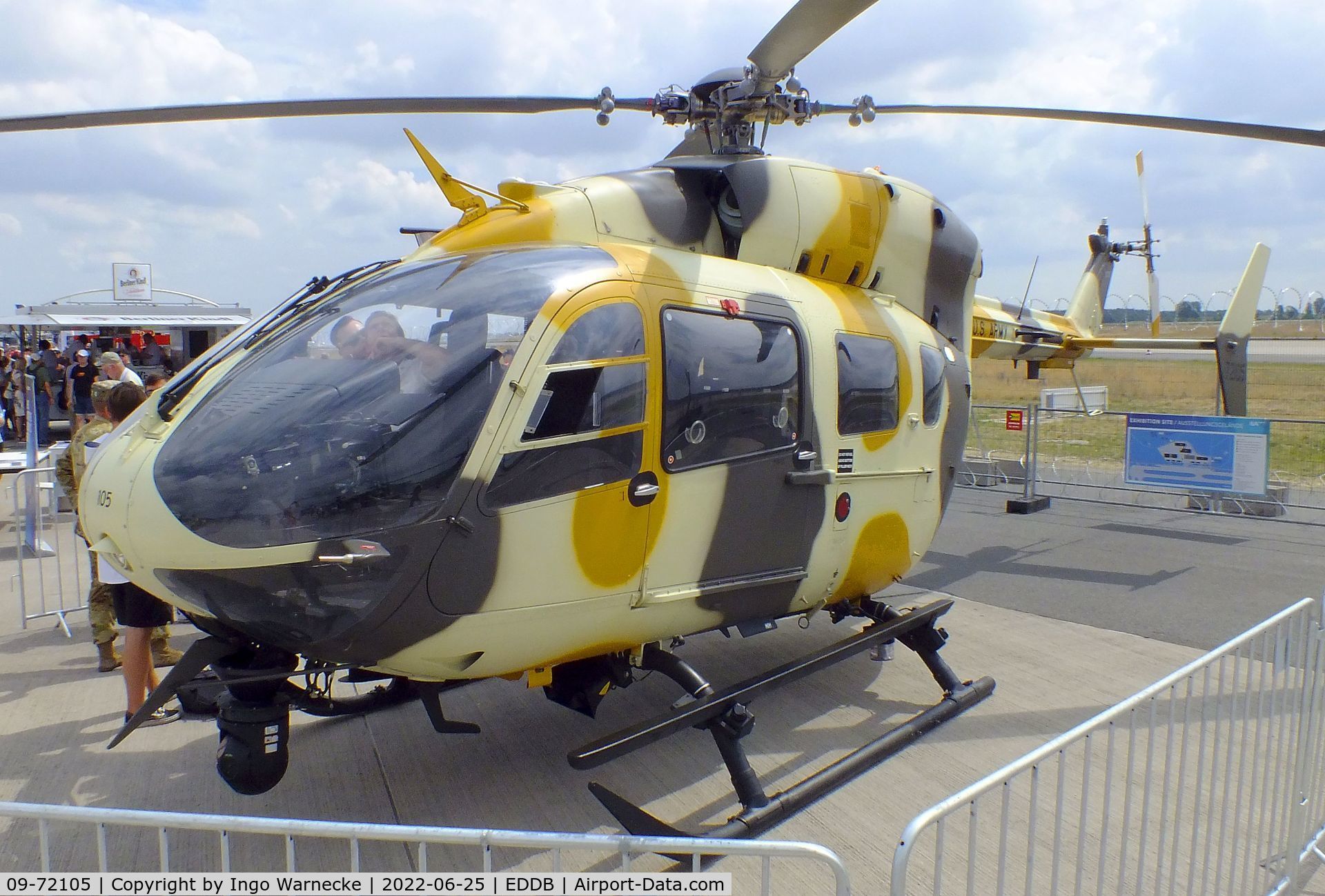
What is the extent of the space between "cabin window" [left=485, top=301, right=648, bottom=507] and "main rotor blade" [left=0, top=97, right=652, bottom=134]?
170cm

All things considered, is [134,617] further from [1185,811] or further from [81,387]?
[81,387]

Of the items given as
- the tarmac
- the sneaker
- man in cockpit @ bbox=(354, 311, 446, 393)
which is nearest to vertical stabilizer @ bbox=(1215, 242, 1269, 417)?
the tarmac

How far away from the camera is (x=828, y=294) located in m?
4.95

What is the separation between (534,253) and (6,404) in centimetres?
2093

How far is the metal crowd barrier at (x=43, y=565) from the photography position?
6918 millimetres

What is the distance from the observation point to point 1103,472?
13789mm

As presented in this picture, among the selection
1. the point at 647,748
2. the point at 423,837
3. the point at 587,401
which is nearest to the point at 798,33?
the point at 587,401

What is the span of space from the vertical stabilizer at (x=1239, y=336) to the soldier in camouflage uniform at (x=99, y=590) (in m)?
10.6

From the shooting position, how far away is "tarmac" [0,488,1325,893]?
393 centimetres

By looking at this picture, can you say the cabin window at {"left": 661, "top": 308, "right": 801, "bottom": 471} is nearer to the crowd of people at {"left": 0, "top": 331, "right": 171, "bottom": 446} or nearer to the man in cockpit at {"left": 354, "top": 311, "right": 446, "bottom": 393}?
the man in cockpit at {"left": 354, "top": 311, "right": 446, "bottom": 393}

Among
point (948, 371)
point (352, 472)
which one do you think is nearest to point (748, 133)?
point (948, 371)

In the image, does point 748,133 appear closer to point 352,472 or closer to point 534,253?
point 534,253

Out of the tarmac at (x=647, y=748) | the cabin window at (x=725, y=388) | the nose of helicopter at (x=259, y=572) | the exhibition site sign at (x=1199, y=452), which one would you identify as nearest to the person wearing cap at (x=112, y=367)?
the tarmac at (x=647, y=748)

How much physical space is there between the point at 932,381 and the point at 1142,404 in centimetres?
2649
